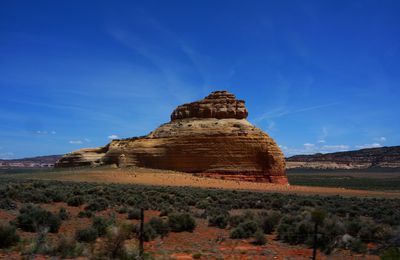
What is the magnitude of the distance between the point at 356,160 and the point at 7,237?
507 feet

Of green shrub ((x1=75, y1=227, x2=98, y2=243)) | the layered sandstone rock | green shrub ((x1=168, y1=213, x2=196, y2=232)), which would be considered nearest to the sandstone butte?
the layered sandstone rock

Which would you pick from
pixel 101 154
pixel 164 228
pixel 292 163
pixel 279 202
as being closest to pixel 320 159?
pixel 292 163

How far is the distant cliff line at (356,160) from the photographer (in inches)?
5492

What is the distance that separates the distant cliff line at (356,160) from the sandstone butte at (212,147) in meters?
96.0

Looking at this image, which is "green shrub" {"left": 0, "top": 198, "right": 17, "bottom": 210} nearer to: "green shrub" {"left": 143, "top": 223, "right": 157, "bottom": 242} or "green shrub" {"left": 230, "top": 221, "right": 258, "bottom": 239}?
"green shrub" {"left": 143, "top": 223, "right": 157, "bottom": 242}

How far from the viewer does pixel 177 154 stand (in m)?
52.7

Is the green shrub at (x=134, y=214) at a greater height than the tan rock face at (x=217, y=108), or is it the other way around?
the tan rock face at (x=217, y=108)

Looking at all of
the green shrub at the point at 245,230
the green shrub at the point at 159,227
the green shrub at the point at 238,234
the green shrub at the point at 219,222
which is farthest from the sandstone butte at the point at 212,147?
the green shrub at the point at 238,234

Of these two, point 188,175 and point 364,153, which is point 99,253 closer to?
point 188,175

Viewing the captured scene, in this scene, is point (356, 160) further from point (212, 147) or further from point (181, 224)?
point (181, 224)

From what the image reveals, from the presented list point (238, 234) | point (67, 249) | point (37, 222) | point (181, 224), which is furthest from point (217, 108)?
point (67, 249)

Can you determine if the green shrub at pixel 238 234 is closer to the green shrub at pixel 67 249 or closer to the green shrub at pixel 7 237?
the green shrub at pixel 67 249

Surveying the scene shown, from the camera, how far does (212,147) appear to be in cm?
5078

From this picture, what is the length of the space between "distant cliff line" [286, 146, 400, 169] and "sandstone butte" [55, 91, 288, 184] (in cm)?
9603
